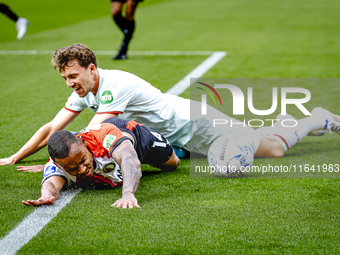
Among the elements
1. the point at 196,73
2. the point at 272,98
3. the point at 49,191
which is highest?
the point at 49,191

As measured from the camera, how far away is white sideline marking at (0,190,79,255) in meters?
3.05

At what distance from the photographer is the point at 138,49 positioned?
12.5 metres

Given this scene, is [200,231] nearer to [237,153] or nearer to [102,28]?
[237,153]

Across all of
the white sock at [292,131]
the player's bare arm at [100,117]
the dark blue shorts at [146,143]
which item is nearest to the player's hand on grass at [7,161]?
the player's bare arm at [100,117]

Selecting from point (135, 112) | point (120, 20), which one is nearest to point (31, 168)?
point (135, 112)

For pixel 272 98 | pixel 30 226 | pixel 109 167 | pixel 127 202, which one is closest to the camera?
pixel 30 226

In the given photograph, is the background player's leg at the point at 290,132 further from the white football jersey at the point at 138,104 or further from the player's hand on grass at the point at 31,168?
the player's hand on grass at the point at 31,168

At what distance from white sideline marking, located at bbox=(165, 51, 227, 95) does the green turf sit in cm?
15

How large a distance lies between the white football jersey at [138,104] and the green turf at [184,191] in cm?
40

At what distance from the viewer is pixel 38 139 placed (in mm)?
4848

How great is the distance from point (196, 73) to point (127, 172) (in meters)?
6.16

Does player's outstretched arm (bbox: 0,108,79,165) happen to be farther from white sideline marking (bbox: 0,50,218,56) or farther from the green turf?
white sideline marking (bbox: 0,50,218,56)

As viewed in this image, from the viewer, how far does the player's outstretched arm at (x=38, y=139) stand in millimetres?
A: 4844

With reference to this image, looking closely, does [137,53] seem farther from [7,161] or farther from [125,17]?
[7,161]
